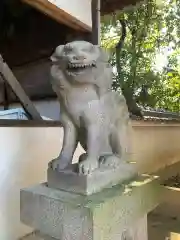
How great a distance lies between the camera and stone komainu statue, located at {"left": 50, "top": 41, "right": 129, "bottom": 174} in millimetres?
1349

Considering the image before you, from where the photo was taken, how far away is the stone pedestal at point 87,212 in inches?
47.9

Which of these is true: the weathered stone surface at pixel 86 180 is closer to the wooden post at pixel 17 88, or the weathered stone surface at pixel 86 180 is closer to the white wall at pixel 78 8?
the wooden post at pixel 17 88

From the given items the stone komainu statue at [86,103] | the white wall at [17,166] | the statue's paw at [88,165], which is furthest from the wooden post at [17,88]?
the statue's paw at [88,165]

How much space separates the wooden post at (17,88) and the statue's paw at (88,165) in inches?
39.4

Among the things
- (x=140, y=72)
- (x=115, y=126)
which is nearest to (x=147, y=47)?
(x=140, y=72)

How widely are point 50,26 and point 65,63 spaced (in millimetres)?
2512

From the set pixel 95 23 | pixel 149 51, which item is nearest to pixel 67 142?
pixel 95 23

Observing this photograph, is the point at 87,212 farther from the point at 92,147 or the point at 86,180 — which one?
the point at 92,147

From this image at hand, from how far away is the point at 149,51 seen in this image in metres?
6.52

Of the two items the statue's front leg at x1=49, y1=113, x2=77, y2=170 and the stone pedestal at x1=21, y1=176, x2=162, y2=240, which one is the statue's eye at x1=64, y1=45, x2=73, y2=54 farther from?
the stone pedestal at x1=21, y1=176, x2=162, y2=240

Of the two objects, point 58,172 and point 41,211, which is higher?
point 58,172

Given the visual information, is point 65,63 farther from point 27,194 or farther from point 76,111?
point 27,194

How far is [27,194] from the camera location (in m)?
1.43

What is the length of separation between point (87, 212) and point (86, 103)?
486 millimetres
